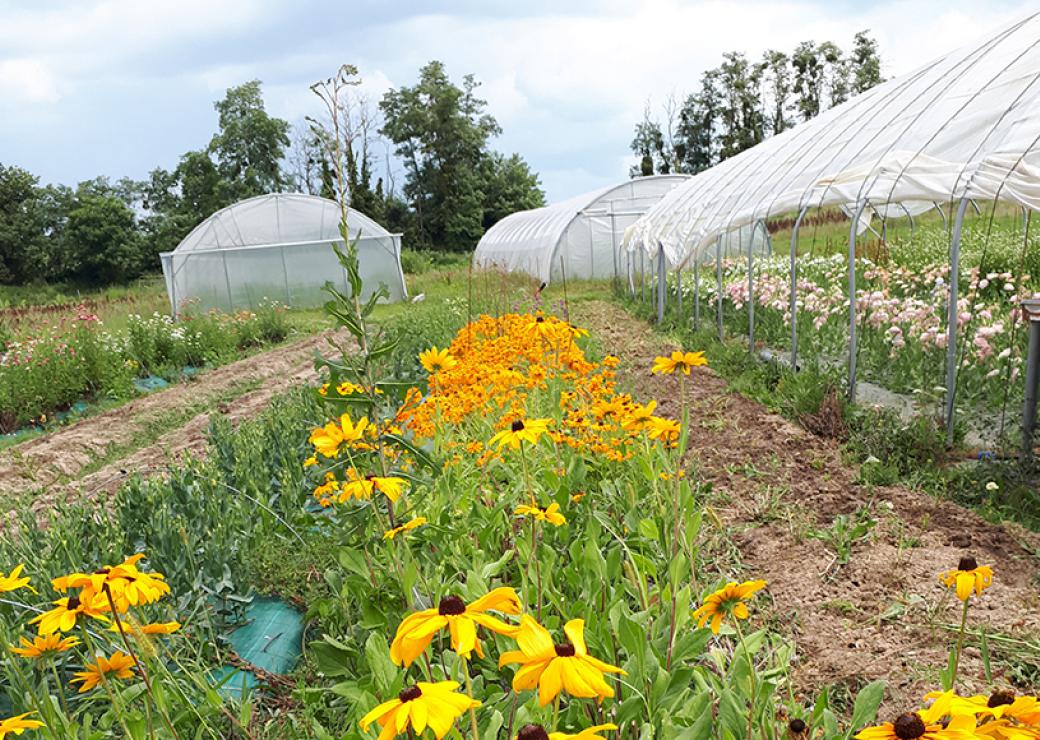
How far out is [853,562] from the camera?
335 centimetres

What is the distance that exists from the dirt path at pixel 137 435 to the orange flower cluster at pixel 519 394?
263cm

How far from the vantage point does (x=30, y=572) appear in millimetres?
2635

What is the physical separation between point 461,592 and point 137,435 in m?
6.60

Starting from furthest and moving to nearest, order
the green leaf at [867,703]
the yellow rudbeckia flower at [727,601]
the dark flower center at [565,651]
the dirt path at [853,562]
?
the dirt path at [853,562], the green leaf at [867,703], the yellow rudbeckia flower at [727,601], the dark flower center at [565,651]

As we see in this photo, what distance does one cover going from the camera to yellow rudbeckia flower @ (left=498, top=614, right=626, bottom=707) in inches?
32.6

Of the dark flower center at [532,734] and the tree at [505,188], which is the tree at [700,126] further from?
the dark flower center at [532,734]

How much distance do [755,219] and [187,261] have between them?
13.2 meters

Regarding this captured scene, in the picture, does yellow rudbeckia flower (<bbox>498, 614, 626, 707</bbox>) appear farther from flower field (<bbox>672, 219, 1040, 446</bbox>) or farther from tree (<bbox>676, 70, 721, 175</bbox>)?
tree (<bbox>676, 70, 721, 175</bbox>)

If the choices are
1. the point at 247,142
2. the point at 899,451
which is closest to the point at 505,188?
the point at 247,142

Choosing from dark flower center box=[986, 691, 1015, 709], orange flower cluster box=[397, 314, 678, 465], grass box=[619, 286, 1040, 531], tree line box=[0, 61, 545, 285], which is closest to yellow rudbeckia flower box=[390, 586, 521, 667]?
dark flower center box=[986, 691, 1015, 709]

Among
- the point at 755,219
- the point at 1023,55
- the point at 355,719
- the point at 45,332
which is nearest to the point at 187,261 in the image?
the point at 45,332

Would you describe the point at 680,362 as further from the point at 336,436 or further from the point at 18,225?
the point at 18,225

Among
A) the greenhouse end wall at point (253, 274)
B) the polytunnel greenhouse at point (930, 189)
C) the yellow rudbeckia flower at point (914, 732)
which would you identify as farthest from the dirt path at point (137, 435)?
the greenhouse end wall at point (253, 274)

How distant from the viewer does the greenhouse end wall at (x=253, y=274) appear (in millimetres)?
16844
